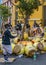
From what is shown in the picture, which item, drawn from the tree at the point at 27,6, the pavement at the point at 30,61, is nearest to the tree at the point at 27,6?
the tree at the point at 27,6

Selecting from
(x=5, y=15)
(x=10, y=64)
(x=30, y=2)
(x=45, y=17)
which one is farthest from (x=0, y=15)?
(x=10, y=64)

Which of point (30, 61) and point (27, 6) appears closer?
point (30, 61)

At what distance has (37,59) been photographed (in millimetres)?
12477

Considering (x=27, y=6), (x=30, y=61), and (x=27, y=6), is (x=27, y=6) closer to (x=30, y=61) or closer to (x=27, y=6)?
(x=27, y=6)

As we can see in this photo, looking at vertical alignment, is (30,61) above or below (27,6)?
below

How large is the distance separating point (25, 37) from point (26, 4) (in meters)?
2.51

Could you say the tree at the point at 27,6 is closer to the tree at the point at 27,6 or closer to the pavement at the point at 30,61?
the tree at the point at 27,6

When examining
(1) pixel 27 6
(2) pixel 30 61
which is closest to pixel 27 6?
(1) pixel 27 6

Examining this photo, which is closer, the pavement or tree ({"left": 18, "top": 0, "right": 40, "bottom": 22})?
the pavement

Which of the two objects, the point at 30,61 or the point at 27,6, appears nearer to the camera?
the point at 30,61

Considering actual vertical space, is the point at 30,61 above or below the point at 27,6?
below

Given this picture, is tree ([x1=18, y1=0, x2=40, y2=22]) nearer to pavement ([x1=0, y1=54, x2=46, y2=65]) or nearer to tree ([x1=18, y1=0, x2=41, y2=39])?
tree ([x1=18, y1=0, x2=41, y2=39])

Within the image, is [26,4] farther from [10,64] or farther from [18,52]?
[10,64]

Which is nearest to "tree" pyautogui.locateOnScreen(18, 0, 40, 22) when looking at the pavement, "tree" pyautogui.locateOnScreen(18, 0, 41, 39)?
"tree" pyautogui.locateOnScreen(18, 0, 41, 39)
